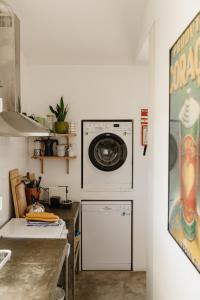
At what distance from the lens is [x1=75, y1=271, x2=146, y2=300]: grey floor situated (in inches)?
138

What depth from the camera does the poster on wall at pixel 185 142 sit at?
1327 millimetres

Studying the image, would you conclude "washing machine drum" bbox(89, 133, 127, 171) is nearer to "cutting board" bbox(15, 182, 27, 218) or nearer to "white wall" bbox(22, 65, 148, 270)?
"white wall" bbox(22, 65, 148, 270)

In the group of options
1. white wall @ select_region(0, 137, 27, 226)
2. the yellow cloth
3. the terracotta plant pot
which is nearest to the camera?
the yellow cloth

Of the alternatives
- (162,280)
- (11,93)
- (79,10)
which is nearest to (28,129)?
(11,93)

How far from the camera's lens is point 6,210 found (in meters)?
3.23

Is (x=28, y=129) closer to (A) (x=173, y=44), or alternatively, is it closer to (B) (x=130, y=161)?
(A) (x=173, y=44)

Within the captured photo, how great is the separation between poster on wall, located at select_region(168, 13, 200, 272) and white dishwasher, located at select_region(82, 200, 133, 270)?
2363 millimetres

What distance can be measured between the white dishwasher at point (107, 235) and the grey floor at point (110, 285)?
0.45 ft

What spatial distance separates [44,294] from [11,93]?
5.06 ft

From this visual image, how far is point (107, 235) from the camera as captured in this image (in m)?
4.19

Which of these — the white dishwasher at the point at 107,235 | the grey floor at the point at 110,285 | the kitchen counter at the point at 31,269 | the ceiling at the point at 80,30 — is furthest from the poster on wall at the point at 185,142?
the white dishwasher at the point at 107,235

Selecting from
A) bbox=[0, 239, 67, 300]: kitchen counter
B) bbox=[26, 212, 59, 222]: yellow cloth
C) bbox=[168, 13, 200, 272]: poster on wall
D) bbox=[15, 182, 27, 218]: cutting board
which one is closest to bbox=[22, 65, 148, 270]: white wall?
bbox=[15, 182, 27, 218]: cutting board

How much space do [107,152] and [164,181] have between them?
2.07 meters

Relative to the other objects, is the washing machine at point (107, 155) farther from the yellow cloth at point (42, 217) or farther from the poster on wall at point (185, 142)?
the poster on wall at point (185, 142)
